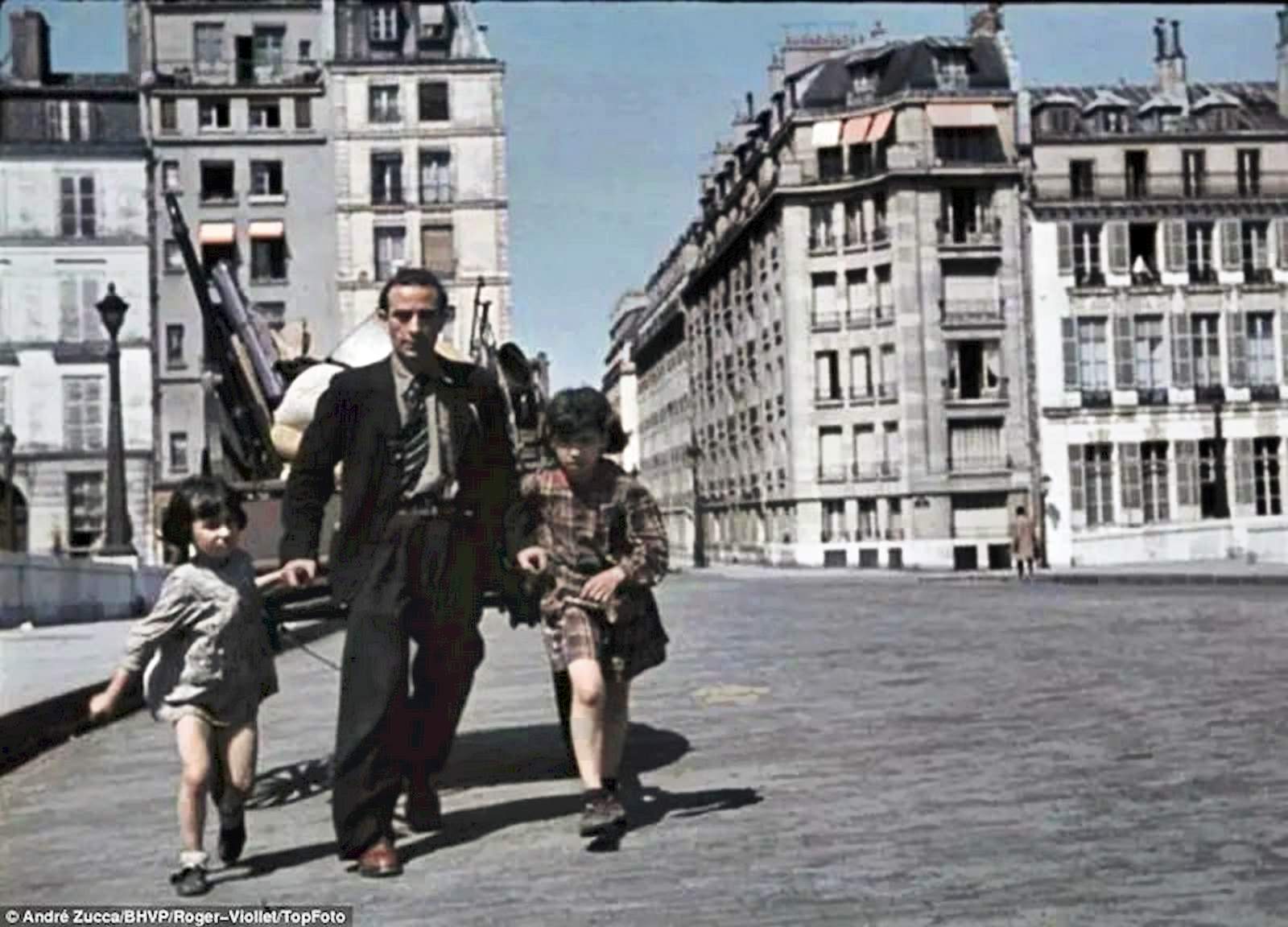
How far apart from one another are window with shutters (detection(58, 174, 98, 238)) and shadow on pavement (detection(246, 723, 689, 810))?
56.2 metres

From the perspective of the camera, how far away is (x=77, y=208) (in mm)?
63750

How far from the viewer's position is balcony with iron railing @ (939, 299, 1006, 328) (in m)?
68.4

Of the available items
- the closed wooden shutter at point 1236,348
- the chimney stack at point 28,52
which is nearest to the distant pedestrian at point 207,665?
the chimney stack at point 28,52

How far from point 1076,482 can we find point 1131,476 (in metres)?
1.85

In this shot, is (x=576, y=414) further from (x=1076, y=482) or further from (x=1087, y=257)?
(x=1087, y=257)

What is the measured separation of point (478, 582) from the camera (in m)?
7.13

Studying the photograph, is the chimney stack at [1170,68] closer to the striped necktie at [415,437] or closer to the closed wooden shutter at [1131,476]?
the closed wooden shutter at [1131,476]

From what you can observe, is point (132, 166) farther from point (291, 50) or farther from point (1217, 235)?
point (1217, 235)

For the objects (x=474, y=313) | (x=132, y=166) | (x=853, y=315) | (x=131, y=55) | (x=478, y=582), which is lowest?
(x=478, y=582)

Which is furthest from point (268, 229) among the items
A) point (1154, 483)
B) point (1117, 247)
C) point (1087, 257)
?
point (1154, 483)

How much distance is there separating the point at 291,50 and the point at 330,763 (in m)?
64.0

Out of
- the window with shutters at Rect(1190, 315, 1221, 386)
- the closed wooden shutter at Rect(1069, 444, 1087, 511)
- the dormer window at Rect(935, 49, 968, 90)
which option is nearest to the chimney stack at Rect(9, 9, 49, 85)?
the dormer window at Rect(935, 49, 968, 90)

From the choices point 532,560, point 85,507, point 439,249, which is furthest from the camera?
point 439,249

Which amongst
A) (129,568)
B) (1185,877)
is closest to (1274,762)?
(1185,877)
